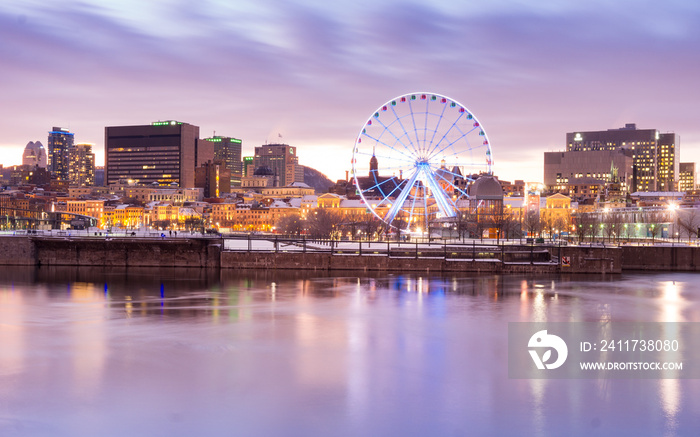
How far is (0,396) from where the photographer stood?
61.2 ft

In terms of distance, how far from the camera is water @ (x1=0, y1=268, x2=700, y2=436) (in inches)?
670

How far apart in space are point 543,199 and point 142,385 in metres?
154

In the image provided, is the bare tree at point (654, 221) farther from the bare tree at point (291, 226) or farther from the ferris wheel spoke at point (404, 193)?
the bare tree at point (291, 226)

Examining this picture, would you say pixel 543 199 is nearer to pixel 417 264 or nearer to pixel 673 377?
pixel 417 264

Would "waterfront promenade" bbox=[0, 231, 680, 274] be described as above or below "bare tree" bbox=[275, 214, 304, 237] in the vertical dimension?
below

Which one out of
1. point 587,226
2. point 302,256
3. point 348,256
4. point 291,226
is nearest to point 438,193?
point 348,256

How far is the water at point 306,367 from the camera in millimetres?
17016

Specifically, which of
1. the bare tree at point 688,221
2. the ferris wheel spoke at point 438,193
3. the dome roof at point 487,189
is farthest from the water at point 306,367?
the bare tree at point 688,221

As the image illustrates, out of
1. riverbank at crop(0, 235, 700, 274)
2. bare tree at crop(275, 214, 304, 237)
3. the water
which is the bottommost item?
the water

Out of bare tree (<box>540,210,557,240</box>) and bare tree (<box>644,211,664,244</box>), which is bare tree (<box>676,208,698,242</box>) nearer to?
bare tree (<box>644,211,664,244</box>)

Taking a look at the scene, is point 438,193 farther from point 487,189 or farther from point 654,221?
point 654,221

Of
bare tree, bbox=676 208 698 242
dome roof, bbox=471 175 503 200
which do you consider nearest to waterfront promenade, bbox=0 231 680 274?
dome roof, bbox=471 175 503 200

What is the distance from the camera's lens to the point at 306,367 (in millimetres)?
22328

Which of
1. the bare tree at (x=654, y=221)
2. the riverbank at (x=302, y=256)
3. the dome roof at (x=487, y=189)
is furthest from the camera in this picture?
the bare tree at (x=654, y=221)
